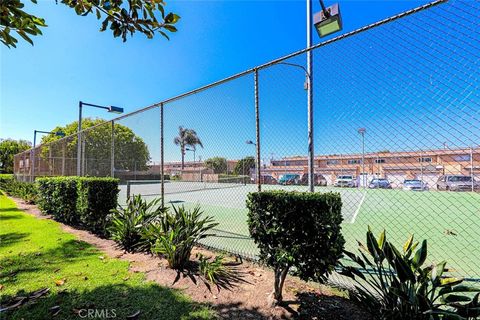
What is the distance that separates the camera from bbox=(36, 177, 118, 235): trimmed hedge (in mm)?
5844

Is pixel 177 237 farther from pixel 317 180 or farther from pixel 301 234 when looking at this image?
pixel 317 180

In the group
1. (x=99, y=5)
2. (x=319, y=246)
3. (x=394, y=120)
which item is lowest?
(x=319, y=246)

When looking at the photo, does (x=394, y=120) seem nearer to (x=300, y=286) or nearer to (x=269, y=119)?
(x=269, y=119)

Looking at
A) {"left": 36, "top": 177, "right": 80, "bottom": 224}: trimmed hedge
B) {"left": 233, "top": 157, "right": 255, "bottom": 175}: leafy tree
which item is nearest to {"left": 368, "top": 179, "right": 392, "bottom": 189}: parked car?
{"left": 233, "top": 157, "right": 255, "bottom": 175}: leafy tree

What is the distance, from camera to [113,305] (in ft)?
8.91

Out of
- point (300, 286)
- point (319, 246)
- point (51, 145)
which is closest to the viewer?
point (319, 246)

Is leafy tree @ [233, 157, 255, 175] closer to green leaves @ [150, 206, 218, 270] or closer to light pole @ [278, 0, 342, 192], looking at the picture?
light pole @ [278, 0, 342, 192]

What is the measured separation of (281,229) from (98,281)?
2.48 meters

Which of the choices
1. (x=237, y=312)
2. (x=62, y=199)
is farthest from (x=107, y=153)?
(x=237, y=312)

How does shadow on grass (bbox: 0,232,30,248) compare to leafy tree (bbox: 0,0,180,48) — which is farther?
shadow on grass (bbox: 0,232,30,248)

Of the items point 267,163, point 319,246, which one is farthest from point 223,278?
point 267,163

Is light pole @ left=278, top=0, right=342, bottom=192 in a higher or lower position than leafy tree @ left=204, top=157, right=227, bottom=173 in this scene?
higher

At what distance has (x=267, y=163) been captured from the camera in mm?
3871

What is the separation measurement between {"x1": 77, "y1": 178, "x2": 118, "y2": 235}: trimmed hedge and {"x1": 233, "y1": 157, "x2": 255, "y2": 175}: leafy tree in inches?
123
